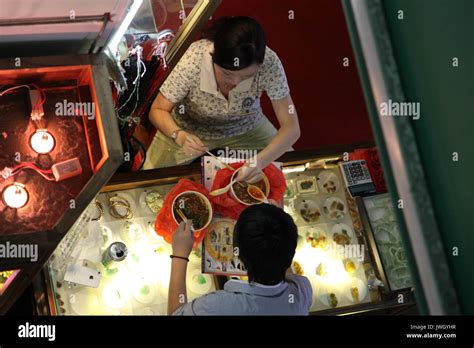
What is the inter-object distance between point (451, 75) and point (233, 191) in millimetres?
2415

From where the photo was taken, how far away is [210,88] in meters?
3.12

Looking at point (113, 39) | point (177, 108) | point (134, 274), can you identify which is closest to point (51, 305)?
point (134, 274)

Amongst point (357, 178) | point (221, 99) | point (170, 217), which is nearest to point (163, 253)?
point (170, 217)

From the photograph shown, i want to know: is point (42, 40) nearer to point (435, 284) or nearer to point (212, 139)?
point (212, 139)

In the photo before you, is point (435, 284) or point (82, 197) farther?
point (82, 197)

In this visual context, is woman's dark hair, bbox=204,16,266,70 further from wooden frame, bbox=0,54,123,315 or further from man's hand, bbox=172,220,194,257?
man's hand, bbox=172,220,194,257

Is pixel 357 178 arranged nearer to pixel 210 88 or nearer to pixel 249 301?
pixel 210 88

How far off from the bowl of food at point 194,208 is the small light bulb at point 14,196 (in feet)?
2.54

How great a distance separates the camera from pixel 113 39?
7.58 feet
